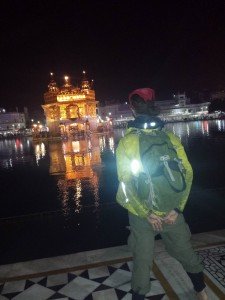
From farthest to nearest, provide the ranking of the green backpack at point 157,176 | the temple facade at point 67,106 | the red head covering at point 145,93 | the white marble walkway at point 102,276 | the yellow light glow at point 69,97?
1. the yellow light glow at point 69,97
2. the temple facade at point 67,106
3. the white marble walkway at point 102,276
4. the red head covering at point 145,93
5. the green backpack at point 157,176

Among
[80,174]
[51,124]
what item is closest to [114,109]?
[51,124]

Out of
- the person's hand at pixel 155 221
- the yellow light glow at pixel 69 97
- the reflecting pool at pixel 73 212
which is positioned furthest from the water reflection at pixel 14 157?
the yellow light glow at pixel 69 97

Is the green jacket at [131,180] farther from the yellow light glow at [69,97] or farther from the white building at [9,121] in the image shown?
the white building at [9,121]

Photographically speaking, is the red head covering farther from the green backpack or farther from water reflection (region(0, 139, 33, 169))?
water reflection (region(0, 139, 33, 169))

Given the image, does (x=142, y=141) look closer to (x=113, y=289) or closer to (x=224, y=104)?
(x=113, y=289)

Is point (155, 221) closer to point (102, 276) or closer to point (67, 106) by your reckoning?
point (102, 276)

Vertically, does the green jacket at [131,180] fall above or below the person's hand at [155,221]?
above

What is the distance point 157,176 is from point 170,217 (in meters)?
0.44

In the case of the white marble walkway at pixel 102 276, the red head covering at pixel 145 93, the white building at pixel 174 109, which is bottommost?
the white marble walkway at pixel 102 276

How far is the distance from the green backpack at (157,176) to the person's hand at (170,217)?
0.07 metres

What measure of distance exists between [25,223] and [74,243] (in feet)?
6.64

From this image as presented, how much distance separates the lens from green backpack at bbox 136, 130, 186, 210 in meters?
2.99

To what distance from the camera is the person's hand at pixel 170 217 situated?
3084 mm

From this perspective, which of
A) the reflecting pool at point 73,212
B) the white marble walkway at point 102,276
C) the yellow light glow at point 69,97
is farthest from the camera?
the yellow light glow at point 69,97
